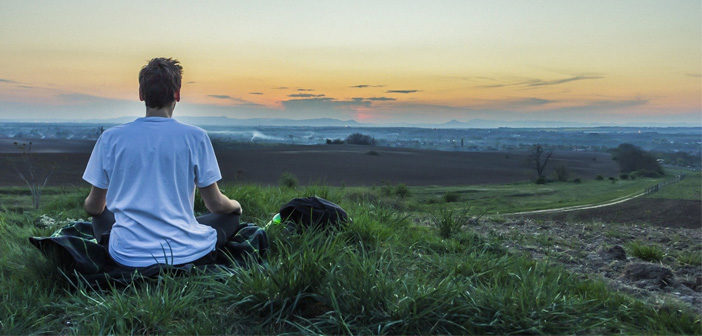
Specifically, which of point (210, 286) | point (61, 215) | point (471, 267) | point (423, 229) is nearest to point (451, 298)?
point (471, 267)

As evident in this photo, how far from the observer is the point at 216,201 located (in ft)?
10.6

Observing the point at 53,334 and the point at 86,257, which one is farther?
the point at 86,257

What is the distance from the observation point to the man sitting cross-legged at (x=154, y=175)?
2947 mm

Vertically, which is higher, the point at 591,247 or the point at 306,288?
the point at 306,288

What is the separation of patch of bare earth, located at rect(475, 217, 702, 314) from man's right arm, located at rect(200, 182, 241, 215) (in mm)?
2953

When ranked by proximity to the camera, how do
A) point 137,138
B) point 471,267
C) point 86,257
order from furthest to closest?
point 471,267
point 86,257
point 137,138

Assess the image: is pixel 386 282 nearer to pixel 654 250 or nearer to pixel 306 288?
pixel 306 288

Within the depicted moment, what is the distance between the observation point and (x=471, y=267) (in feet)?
11.4

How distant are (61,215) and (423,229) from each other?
14.8ft

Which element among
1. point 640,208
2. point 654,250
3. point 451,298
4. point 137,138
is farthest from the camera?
point 640,208

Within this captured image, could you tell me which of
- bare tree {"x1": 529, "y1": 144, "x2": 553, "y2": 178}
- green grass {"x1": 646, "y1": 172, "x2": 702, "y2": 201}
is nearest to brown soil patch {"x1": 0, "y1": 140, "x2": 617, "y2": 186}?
bare tree {"x1": 529, "y1": 144, "x2": 553, "y2": 178}

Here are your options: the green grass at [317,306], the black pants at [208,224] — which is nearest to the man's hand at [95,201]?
the black pants at [208,224]

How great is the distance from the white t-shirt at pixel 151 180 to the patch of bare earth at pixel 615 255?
320cm

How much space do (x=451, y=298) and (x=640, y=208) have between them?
25.8m
